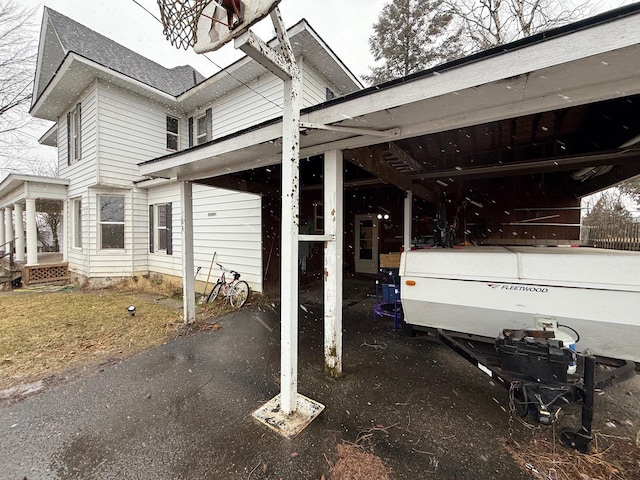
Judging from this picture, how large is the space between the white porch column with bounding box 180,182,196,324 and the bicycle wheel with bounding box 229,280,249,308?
1.19 metres

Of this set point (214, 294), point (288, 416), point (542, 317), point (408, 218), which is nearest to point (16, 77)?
point (214, 294)

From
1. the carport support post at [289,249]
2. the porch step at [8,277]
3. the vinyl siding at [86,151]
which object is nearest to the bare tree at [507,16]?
the carport support post at [289,249]

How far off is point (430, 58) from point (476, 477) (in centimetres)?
1478

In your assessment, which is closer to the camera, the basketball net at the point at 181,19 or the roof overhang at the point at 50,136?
the basketball net at the point at 181,19

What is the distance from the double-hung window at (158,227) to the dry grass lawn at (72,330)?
80.3 inches

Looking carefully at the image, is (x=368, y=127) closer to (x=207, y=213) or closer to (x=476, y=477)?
(x=476, y=477)

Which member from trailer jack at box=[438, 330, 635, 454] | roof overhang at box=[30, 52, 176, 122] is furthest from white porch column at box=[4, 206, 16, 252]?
trailer jack at box=[438, 330, 635, 454]

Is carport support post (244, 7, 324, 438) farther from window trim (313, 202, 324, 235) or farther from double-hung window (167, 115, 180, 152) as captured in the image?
double-hung window (167, 115, 180, 152)

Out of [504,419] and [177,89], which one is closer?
[504,419]

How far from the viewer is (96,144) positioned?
299 inches

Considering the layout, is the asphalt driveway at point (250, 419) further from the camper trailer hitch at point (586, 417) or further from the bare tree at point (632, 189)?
the bare tree at point (632, 189)

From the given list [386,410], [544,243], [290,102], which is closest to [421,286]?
[386,410]

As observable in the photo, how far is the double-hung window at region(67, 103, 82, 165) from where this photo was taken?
845cm

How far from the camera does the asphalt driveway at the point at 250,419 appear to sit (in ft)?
6.33
